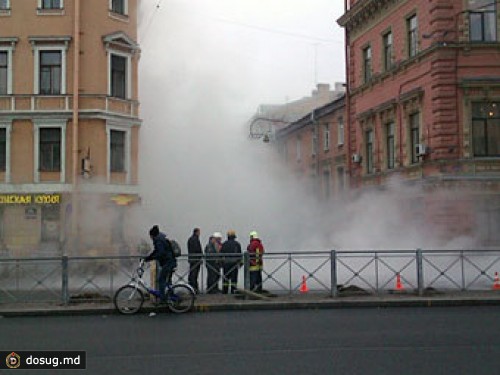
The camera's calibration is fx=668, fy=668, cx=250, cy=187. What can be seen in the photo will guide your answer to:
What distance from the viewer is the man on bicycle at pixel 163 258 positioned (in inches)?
522

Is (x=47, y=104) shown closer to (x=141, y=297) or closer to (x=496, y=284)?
(x=141, y=297)

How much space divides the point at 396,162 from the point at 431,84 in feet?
13.9

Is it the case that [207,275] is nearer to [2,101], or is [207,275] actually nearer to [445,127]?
[445,127]

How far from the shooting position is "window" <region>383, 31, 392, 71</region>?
87.6ft

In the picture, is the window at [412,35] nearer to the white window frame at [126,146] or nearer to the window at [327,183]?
the white window frame at [126,146]

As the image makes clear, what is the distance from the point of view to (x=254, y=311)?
1391cm

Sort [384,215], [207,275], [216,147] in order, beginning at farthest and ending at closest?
[216,147]
[384,215]
[207,275]

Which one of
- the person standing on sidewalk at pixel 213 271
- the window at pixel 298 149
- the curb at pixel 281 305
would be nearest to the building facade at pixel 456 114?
the curb at pixel 281 305

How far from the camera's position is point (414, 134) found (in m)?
24.4

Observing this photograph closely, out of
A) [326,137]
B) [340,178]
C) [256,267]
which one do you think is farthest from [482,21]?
[326,137]

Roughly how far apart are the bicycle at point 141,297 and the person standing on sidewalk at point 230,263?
1698 millimetres

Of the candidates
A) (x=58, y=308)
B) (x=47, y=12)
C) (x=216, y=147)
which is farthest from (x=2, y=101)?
(x=58, y=308)

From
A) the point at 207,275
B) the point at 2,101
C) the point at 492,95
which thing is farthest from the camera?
the point at 2,101

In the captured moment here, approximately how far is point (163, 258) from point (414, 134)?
1390 centimetres
